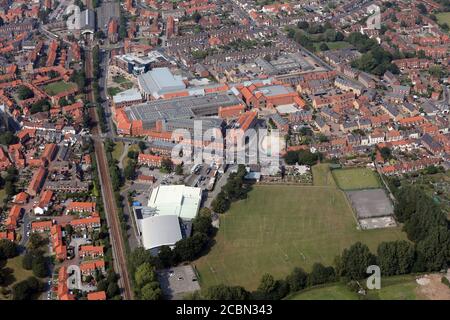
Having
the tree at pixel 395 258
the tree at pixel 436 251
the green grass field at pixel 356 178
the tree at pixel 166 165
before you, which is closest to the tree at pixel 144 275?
the tree at pixel 166 165

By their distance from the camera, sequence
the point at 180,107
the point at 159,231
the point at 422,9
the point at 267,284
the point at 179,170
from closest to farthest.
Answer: the point at 267,284 < the point at 159,231 < the point at 179,170 < the point at 180,107 < the point at 422,9

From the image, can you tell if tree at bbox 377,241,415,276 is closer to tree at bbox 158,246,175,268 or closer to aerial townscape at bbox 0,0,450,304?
aerial townscape at bbox 0,0,450,304

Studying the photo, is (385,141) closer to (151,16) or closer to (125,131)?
(125,131)

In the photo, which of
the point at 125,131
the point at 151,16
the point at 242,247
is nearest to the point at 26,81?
the point at 125,131

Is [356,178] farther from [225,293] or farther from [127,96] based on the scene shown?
[127,96]

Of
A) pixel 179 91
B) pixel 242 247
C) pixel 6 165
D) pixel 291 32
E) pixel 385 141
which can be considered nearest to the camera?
pixel 242 247

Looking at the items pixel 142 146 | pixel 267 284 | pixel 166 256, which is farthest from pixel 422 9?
pixel 166 256

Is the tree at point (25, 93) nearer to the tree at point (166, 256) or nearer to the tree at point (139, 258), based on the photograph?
the tree at point (139, 258)
